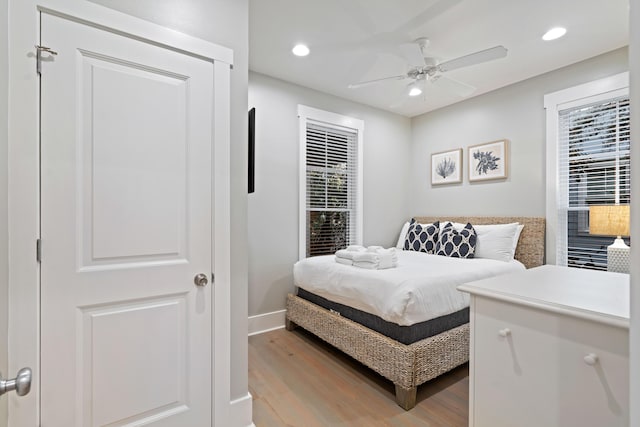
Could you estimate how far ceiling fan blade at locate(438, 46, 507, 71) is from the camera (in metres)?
2.29

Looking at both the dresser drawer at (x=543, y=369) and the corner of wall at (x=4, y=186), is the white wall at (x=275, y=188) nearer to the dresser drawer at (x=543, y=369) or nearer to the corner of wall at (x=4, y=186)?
the corner of wall at (x=4, y=186)

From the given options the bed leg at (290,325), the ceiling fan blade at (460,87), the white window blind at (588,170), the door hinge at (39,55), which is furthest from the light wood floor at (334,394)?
the ceiling fan blade at (460,87)

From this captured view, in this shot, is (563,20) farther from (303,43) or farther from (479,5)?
(303,43)

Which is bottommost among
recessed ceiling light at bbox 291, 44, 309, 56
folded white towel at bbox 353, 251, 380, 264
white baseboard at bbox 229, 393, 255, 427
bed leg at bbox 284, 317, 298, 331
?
bed leg at bbox 284, 317, 298, 331

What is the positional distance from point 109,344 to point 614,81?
4.40 meters

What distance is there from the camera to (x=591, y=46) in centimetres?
284

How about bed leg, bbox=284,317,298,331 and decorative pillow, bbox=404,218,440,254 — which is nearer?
bed leg, bbox=284,317,298,331

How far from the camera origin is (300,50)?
2.93 m

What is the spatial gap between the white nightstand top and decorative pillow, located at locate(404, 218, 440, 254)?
2.05 metres

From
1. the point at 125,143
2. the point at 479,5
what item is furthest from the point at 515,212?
the point at 125,143

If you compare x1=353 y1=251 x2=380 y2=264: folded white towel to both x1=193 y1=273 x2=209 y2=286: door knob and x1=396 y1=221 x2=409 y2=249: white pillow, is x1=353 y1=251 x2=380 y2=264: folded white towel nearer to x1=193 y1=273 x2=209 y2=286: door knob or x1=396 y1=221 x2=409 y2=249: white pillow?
x1=193 y1=273 x2=209 y2=286: door knob

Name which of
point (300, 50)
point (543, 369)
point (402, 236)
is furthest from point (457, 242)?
point (300, 50)

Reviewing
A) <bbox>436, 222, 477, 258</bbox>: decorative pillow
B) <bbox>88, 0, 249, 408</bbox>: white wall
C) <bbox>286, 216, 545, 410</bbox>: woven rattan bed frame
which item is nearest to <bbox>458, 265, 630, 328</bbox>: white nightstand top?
<bbox>286, 216, 545, 410</bbox>: woven rattan bed frame

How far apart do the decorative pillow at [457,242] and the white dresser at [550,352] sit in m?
1.90
